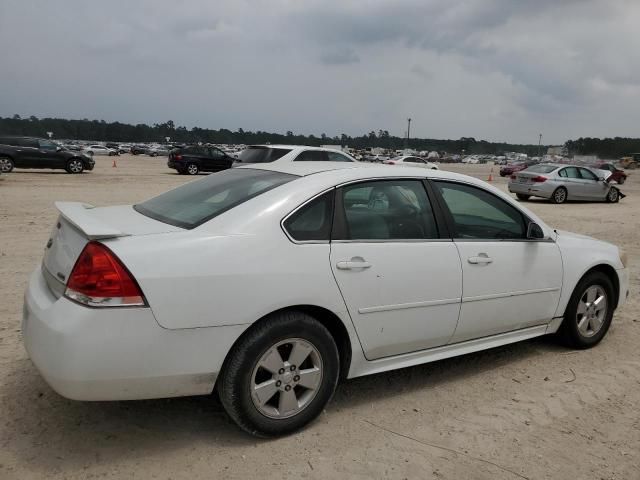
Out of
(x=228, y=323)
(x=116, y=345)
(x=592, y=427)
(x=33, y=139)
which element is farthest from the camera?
(x=33, y=139)

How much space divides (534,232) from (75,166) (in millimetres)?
24403

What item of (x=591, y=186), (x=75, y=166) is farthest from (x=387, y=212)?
(x=75, y=166)

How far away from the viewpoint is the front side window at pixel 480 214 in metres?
3.81

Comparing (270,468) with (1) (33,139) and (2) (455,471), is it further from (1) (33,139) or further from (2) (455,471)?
(1) (33,139)

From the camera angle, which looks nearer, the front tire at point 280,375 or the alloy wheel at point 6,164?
the front tire at point 280,375

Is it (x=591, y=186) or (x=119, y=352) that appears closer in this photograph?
(x=119, y=352)

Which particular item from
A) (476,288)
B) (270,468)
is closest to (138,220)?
(270,468)

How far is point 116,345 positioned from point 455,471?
1.84m

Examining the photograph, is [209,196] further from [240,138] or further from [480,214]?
[240,138]

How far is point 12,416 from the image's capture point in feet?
10.3

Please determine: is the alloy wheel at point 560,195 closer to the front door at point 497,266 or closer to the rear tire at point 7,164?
the front door at point 497,266

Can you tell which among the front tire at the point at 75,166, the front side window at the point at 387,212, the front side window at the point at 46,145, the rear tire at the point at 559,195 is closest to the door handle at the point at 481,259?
the front side window at the point at 387,212

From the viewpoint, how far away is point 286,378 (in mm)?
3004

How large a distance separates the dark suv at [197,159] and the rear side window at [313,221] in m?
25.2
